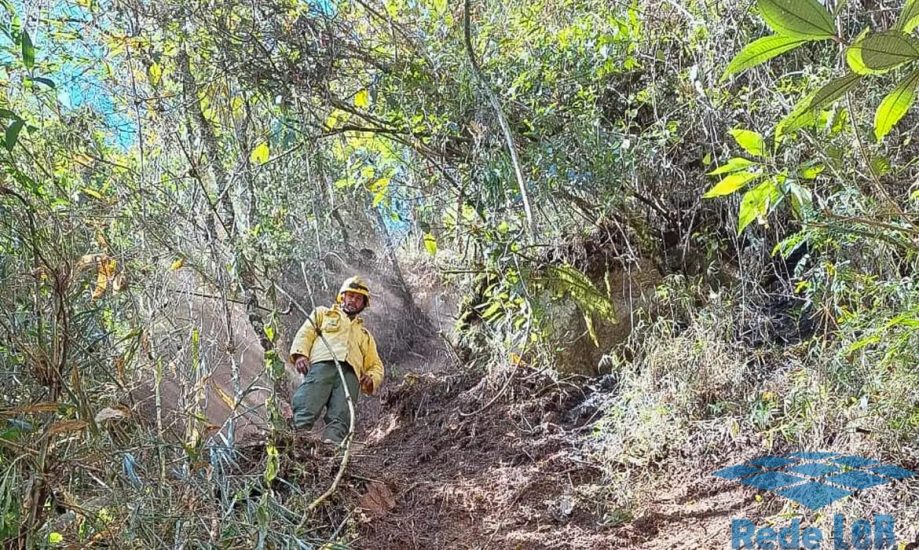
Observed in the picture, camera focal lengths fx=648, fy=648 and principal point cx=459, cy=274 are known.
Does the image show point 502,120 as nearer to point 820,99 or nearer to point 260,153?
point 260,153

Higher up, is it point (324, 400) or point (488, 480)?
point (324, 400)

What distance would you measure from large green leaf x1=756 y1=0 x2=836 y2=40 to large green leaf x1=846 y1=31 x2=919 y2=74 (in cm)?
5

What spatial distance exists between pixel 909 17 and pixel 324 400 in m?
3.11

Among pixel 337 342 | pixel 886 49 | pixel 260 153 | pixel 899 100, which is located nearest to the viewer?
pixel 886 49

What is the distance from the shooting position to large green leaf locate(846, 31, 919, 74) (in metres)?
0.96

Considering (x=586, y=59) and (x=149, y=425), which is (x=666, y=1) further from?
(x=149, y=425)

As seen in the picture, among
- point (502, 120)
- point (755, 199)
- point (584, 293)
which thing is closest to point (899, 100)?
point (755, 199)

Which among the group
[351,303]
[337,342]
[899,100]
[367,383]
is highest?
[899,100]

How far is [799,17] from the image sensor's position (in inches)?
39.8

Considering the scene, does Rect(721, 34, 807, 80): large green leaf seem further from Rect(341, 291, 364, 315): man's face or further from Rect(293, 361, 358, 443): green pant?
Rect(341, 291, 364, 315): man's face

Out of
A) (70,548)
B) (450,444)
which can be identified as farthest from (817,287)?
(70,548)

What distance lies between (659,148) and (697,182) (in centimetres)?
39

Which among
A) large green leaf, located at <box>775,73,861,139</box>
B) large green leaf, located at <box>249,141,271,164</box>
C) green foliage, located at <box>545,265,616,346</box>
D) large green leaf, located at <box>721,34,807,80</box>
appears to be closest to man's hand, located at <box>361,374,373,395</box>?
green foliage, located at <box>545,265,616,346</box>

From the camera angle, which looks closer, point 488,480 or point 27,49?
point 27,49
